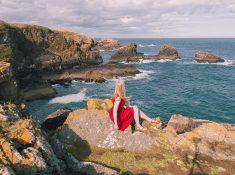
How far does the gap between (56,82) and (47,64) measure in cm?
751

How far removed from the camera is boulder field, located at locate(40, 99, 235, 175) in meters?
15.5

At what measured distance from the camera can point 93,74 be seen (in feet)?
255

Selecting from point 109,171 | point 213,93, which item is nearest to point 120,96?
point 109,171

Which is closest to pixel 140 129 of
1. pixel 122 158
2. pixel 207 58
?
pixel 122 158

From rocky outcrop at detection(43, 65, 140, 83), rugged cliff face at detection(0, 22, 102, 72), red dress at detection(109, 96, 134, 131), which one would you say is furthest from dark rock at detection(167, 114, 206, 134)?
rocky outcrop at detection(43, 65, 140, 83)

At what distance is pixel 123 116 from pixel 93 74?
6082 centimetres

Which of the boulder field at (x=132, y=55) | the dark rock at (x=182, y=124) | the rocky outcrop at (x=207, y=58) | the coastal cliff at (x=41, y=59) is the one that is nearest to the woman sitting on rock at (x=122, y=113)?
the dark rock at (x=182, y=124)

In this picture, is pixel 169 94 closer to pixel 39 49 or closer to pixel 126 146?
pixel 39 49

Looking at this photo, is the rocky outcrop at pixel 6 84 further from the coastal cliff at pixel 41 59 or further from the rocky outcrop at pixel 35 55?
the coastal cliff at pixel 41 59

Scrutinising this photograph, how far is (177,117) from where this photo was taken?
21.0 m

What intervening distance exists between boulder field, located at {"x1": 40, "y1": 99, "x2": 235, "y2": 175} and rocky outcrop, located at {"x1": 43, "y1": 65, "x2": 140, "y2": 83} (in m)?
55.7

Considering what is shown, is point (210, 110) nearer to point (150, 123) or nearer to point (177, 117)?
point (177, 117)

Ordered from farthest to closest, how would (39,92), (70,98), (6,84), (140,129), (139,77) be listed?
(139,77) < (70,98) < (39,92) < (6,84) < (140,129)

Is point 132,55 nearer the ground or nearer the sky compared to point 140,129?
nearer the ground
